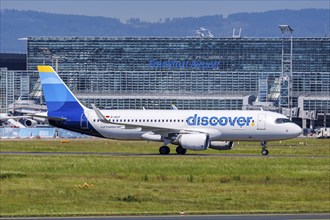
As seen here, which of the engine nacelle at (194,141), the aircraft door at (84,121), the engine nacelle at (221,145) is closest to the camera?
the engine nacelle at (194,141)

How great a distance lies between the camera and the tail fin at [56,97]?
82.6 m

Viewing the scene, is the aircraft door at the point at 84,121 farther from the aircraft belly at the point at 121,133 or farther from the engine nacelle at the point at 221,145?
the engine nacelle at the point at 221,145

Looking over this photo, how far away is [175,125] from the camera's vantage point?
8056 centimetres

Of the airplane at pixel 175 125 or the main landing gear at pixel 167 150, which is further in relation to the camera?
the airplane at pixel 175 125

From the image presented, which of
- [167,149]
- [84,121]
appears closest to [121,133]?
[84,121]

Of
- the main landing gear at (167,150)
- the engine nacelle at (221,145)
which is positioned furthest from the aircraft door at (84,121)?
the engine nacelle at (221,145)

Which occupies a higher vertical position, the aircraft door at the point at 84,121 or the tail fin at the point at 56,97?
the tail fin at the point at 56,97

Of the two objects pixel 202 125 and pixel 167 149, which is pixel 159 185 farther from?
pixel 202 125

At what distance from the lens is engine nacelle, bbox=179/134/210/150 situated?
7725 cm

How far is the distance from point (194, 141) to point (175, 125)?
12.2ft

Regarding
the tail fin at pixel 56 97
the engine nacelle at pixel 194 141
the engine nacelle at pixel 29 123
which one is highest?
the tail fin at pixel 56 97

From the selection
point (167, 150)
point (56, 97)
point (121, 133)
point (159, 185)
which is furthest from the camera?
point (56, 97)

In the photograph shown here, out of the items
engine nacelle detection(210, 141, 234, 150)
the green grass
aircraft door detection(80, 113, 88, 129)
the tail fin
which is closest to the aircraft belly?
aircraft door detection(80, 113, 88, 129)

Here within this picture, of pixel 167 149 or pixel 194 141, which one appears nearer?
pixel 194 141
